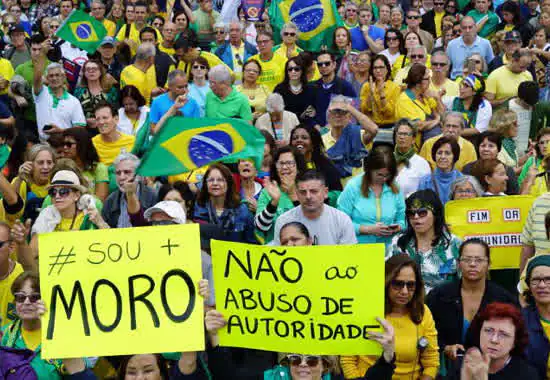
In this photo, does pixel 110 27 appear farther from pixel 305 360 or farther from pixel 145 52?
pixel 305 360

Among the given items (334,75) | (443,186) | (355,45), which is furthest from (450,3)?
(443,186)

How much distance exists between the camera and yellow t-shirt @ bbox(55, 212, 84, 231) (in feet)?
28.5

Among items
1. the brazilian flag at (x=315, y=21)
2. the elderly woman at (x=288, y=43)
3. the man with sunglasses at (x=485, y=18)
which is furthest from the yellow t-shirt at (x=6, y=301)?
the man with sunglasses at (x=485, y=18)

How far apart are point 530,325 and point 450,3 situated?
10400mm

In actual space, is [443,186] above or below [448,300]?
above

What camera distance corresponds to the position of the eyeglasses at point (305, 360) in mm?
6727

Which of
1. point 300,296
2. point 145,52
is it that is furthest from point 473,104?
point 300,296

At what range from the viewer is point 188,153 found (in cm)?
848

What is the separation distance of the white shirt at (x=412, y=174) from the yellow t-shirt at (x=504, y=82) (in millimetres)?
3182

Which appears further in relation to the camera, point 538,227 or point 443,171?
point 443,171

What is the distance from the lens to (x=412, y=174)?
10.2 m

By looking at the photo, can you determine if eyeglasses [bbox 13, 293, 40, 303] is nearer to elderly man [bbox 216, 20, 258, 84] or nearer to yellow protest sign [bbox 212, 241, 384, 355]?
yellow protest sign [bbox 212, 241, 384, 355]

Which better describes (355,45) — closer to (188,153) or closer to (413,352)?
(188,153)

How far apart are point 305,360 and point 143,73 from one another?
7123 mm
